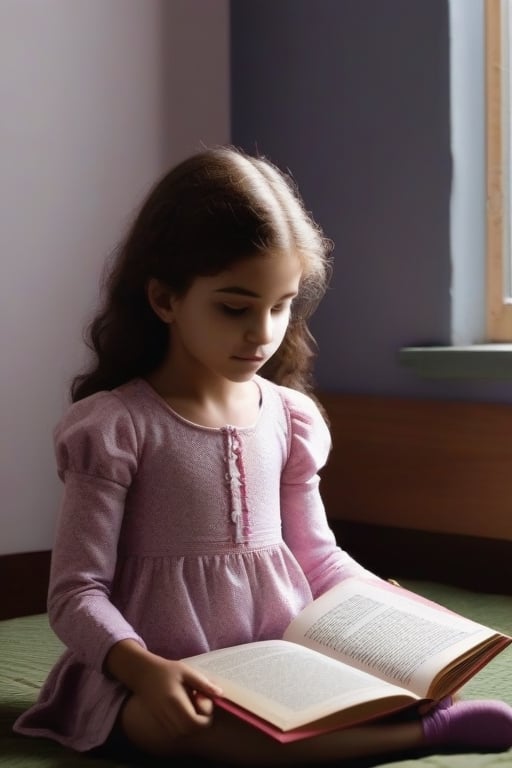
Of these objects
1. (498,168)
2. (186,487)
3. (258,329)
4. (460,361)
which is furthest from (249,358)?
(498,168)

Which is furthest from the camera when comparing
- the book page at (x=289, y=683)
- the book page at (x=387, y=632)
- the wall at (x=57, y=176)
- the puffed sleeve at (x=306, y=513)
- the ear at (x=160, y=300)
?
the wall at (x=57, y=176)

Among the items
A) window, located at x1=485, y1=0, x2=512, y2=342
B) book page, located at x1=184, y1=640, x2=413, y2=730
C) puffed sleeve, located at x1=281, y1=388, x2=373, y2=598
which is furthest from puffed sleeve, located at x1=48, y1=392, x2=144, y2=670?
window, located at x1=485, y1=0, x2=512, y2=342

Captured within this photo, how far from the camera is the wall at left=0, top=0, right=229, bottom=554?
1.98 metres

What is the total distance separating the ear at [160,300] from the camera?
123 cm

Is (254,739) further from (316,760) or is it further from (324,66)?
(324,66)

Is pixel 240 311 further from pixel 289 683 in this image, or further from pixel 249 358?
pixel 289 683

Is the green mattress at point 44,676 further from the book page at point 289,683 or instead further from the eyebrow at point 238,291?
the eyebrow at point 238,291

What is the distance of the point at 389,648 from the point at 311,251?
41cm

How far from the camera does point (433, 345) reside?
2.01 metres

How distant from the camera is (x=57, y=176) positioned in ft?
6.69

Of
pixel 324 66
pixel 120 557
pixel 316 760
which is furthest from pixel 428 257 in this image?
pixel 316 760

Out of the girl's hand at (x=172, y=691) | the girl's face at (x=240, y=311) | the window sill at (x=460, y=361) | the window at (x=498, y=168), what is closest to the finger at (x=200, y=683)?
the girl's hand at (x=172, y=691)

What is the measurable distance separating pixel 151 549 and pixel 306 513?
0.23m

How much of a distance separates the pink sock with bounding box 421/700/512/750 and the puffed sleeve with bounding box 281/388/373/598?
0.80 feet
